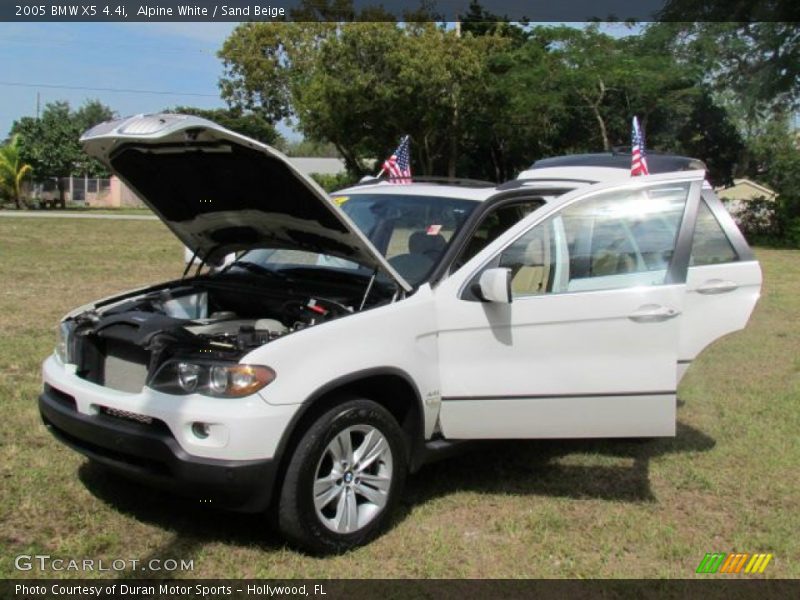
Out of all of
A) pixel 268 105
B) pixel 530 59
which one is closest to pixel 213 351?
pixel 530 59

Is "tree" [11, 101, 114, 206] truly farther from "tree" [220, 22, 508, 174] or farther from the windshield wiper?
the windshield wiper

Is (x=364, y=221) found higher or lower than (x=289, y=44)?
lower

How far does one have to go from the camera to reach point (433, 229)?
4.63 m

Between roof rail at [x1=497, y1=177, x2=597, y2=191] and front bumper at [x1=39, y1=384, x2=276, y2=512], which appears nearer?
front bumper at [x1=39, y1=384, x2=276, y2=512]

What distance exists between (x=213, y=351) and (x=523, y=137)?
3127cm

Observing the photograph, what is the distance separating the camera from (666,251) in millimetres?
4488

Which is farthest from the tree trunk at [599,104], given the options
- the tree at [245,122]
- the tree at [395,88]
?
the tree at [245,122]

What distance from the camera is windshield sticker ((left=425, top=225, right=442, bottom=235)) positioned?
460 cm

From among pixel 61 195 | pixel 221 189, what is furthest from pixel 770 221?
pixel 61 195

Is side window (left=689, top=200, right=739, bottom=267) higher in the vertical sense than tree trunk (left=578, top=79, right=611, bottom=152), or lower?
lower

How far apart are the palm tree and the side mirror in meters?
40.2

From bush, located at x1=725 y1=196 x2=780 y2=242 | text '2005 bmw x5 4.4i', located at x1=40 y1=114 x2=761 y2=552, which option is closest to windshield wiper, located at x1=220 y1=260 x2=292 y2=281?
text '2005 bmw x5 4.4i', located at x1=40 y1=114 x2=761 y2=552

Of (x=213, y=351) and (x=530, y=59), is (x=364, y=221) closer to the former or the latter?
(x=213, y=351)

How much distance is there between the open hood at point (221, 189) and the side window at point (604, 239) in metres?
0.89
